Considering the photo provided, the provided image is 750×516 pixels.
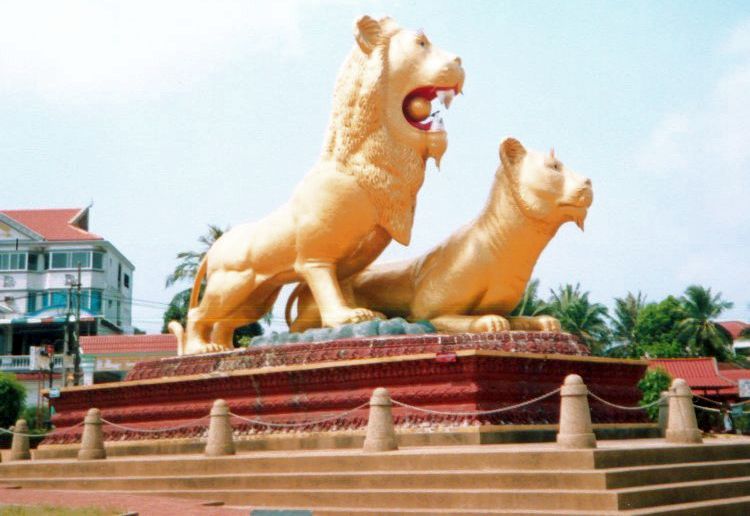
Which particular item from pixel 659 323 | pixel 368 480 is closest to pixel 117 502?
pixel 368 480

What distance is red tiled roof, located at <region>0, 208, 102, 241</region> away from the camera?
149ft

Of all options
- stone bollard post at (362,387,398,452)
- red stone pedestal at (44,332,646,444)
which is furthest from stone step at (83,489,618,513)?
red stone pedestal at (44,332,646,444)

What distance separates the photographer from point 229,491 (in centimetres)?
1052

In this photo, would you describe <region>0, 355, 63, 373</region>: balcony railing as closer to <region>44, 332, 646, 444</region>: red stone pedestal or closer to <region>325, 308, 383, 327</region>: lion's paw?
<region>44, 332, 646, 444</region>: red stone pedestal

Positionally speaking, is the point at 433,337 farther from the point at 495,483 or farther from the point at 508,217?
the point at 495,483

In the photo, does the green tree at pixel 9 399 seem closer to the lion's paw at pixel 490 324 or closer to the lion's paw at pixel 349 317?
the lion's paw at pixel 349 317

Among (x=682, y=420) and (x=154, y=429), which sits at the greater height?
(x=154, y=429)

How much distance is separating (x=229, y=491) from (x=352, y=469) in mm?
1651

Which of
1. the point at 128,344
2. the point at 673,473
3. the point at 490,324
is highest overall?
the point at 128,344

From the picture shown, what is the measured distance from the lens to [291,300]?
15055 mm

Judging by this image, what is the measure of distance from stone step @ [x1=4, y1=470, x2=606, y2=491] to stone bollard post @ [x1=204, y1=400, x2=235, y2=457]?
53 centimetres

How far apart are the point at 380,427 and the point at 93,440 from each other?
5.34 meters

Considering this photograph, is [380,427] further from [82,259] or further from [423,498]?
[82,259]

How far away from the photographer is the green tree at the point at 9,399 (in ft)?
95.8
